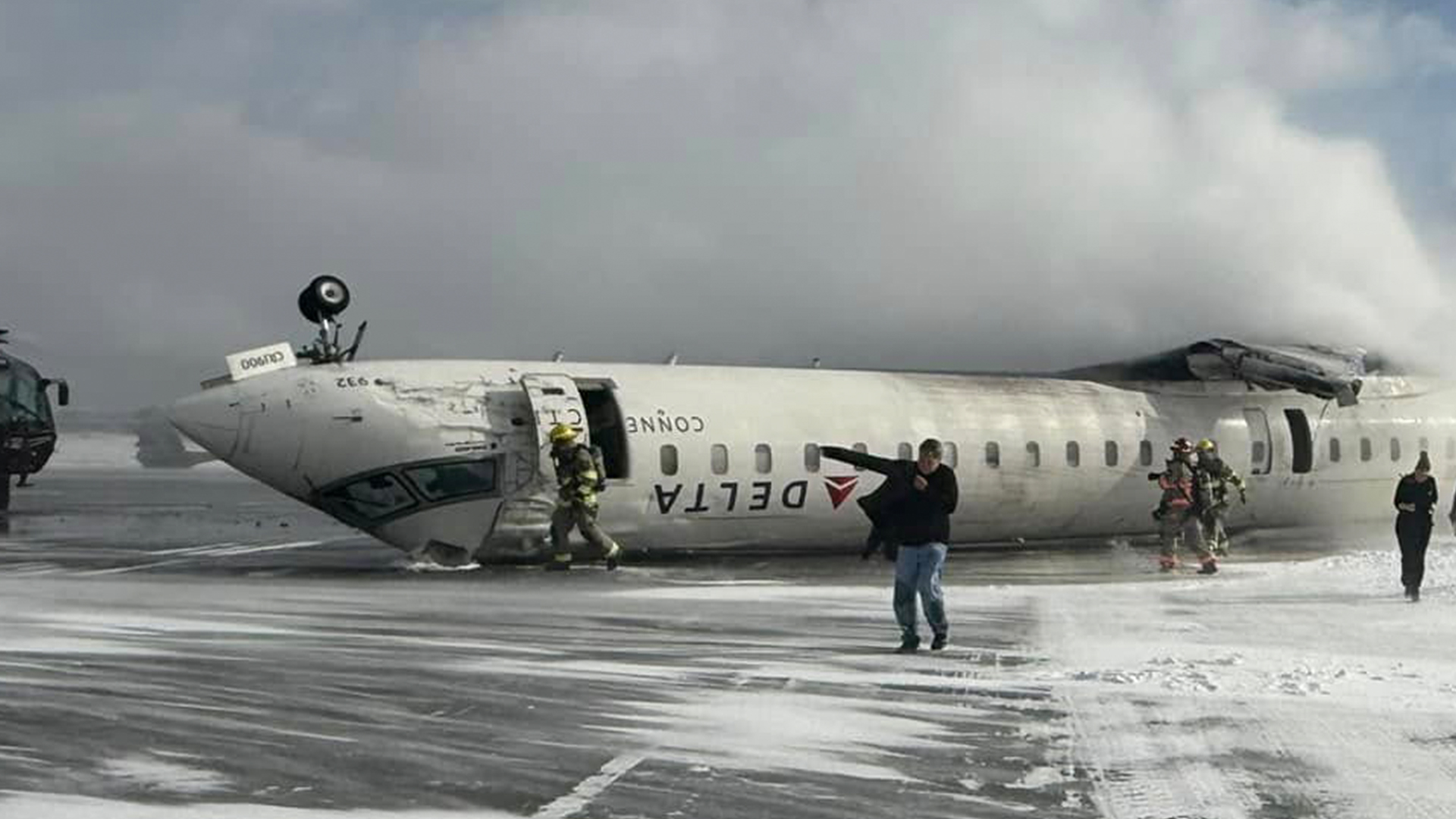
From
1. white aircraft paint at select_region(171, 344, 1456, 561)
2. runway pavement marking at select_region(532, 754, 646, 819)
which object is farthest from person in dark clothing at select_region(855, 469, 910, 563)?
white aircraft paint at select_region(171, 344, 1456, 561)

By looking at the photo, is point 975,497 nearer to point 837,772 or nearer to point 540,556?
point 540,556

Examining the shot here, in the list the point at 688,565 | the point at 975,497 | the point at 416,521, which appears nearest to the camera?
the point at 416,521

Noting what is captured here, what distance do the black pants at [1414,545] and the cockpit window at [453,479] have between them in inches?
467

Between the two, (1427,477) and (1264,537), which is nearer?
(1427,477)

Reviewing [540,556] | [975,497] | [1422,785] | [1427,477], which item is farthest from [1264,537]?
[1422,785]

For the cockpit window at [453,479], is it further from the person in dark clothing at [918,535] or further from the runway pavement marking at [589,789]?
the runway pavement marking at [589,789]

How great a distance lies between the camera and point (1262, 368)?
88.3 feet

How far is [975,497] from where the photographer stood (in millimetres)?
25266

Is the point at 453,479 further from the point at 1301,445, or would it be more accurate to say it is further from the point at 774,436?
the point at 1301,445

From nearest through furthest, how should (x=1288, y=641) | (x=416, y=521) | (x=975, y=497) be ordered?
(x=1288, y=641) < (x=416, y=521) < (x=975, y=497)

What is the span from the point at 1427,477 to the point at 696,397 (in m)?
10.3

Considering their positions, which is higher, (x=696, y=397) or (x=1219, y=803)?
(x=696, y=397)

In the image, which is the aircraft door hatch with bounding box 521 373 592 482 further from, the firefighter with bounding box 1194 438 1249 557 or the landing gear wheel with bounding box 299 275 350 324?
the firefighter with bounding box 1194 438 1249 557

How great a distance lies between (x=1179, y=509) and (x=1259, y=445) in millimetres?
5652
